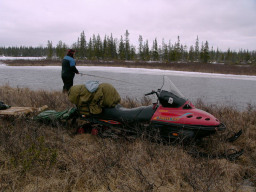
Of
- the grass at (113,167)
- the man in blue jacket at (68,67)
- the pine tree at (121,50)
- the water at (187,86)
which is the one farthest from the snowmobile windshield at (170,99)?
the pine tree at (121,50)

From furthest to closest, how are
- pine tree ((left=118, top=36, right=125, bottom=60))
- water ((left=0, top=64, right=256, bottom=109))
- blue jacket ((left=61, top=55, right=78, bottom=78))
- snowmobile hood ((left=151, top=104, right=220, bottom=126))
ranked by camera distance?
pine tree ((left=118, top=36, right=125, bottom=60)) → water ((left=0, top=64, right=256, bottom=109)) → blue jacket ((left=61, top=55, right=78, bottom=78)) → snowmobile hood ((left=151, top=104, right=220, bottom=126))

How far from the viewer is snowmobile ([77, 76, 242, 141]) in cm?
335

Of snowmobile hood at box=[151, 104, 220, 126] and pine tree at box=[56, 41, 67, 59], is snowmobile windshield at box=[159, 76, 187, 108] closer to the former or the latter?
snowmobile hood at box=[151, 104, 220, 126]

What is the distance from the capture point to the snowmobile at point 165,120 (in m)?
3.35

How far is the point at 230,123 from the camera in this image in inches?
189

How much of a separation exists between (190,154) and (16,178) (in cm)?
249

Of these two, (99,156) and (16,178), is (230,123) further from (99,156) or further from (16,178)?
(16,178)

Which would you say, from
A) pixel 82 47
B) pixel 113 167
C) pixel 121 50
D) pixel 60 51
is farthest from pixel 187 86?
pixel 60 51

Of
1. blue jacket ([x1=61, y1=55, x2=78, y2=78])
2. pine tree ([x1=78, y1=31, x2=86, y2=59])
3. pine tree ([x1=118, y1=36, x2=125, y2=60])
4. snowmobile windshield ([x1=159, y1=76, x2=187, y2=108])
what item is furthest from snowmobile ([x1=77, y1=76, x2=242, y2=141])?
pine tree ([x1=78, y1=31, x2=86, y2=59])

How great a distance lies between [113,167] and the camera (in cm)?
284

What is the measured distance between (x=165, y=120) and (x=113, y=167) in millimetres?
1164

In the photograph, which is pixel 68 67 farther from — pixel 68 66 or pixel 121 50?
pixel 121 50

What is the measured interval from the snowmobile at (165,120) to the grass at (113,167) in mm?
201

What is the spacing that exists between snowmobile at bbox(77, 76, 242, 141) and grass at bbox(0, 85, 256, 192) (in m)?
0.20
